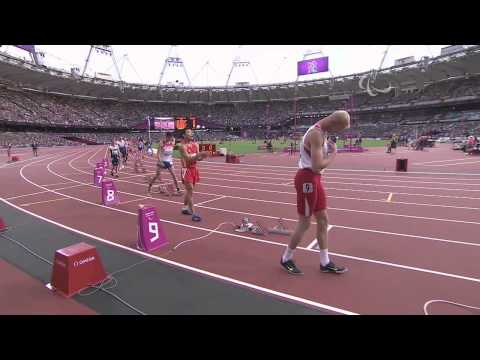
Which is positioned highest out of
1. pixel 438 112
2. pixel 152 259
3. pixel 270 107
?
pixel 270 107

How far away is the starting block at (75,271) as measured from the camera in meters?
3.30

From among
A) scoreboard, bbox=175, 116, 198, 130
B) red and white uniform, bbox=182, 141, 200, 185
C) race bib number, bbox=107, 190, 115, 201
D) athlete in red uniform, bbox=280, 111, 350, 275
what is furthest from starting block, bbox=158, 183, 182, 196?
scoreboard, bbox=175, 116, 198, 130

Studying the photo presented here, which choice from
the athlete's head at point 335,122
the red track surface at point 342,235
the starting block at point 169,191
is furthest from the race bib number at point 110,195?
the athlete's head at point 335,122

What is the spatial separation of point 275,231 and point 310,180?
2261 mm

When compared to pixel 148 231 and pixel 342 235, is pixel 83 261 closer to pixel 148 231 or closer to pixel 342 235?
pixel 148 231

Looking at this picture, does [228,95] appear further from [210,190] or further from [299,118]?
[210,190]

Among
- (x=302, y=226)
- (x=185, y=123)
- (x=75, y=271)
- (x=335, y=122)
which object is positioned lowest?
(x=75, y=271)

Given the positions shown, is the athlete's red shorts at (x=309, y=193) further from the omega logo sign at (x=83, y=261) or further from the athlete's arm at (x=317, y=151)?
the omega logo sign at (x=83, y=261)

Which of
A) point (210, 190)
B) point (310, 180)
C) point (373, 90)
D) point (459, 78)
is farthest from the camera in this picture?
point (373, 90)

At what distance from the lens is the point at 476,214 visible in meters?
6.52

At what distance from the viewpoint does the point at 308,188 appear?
3.45 m

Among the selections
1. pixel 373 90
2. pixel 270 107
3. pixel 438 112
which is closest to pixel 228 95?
pixel 270 107

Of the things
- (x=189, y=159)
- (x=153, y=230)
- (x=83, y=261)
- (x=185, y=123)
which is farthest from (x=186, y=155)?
(x=185, y=123)

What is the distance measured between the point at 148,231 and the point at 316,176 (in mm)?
2910
